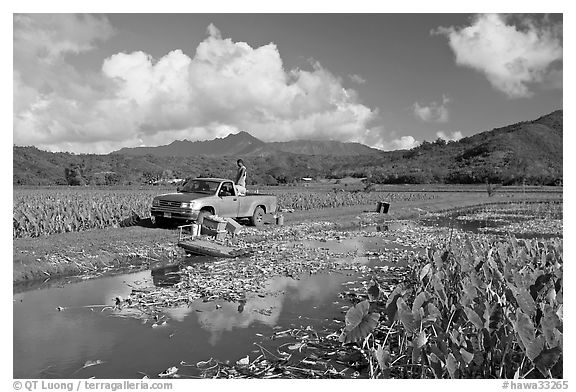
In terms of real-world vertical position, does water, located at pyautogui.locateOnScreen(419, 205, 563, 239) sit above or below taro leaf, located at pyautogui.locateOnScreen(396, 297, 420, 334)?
below

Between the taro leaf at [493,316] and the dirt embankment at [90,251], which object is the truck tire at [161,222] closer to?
the dirt embankment at [90,251]

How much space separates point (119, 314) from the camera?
345 inches

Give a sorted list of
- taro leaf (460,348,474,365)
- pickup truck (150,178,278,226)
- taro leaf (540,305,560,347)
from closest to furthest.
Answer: taro leaf (460,348,474,365) → taro leaf (540,305,560,347) → pickup truck (150,178,278,226)

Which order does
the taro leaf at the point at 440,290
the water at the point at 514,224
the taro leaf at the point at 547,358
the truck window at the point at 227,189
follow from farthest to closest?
1. the water at the point at 514,224
2. the truck window at the point at 227,189
3. the taro leaf at the point at 440,290
4. the taro leaf at the point at 547,358

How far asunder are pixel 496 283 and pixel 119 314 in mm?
6805

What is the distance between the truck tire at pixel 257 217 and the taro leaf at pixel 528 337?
18030mm

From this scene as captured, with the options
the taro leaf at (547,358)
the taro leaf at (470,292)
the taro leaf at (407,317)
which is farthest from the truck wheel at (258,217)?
the taro leaf at (547,358)

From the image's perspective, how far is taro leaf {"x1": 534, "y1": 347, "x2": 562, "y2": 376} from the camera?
4.59 meters

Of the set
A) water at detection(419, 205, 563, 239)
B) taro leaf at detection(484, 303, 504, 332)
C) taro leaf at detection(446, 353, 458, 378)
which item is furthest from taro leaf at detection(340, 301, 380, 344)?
water at detection(419, 205, 563, 239)

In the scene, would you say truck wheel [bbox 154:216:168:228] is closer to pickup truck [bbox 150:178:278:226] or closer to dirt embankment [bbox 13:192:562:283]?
pickup truck [bbox 150:178:278:226]

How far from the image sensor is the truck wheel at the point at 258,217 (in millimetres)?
22375
